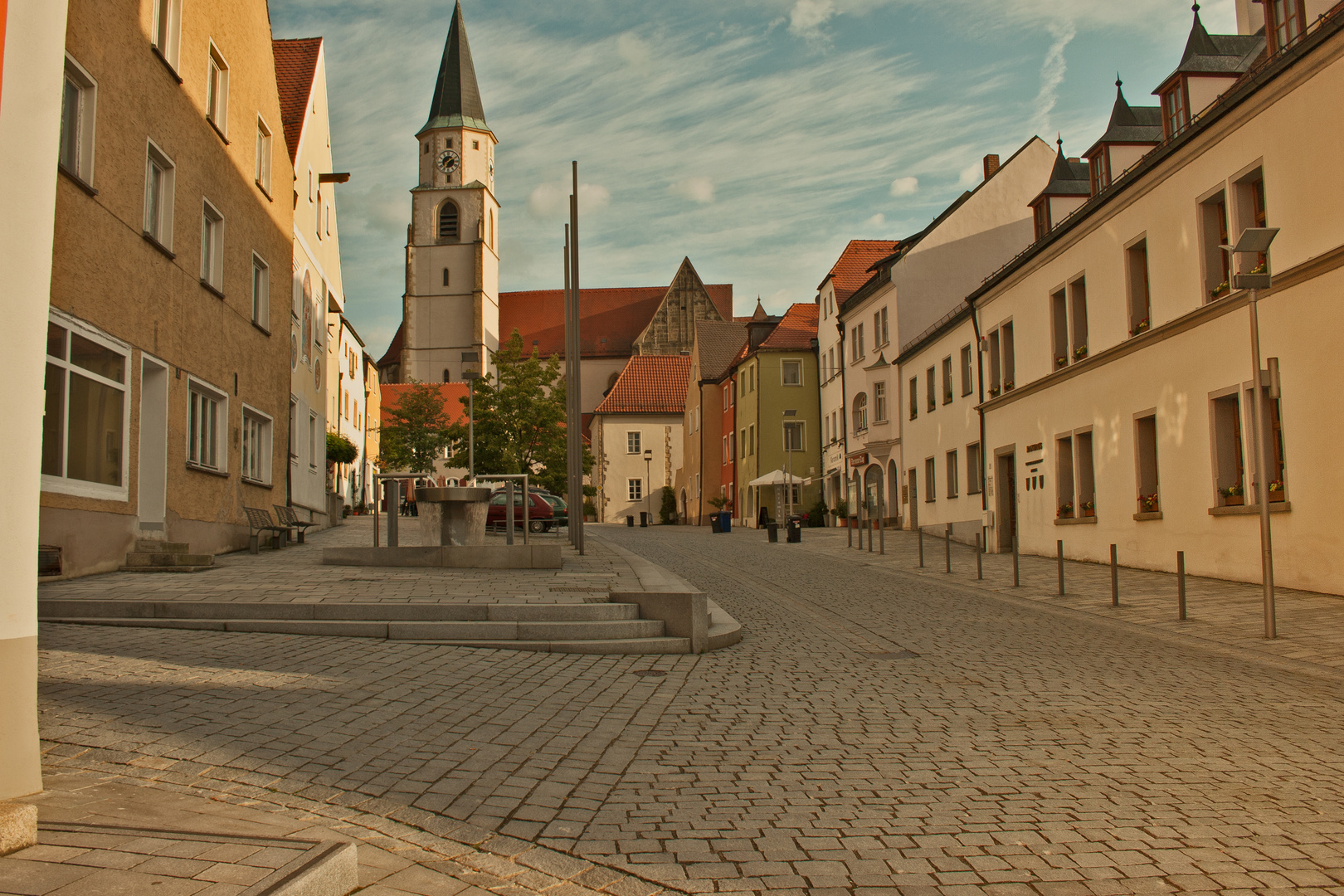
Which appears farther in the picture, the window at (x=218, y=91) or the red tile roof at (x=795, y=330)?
the red tile roof at (x=795, y=330)

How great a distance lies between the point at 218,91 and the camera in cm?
1884

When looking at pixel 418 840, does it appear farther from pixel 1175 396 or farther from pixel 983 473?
pixel 983 473

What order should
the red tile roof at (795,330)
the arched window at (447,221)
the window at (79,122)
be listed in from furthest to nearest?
the arched window at (447,221)
the red tile roof at (795,330)
the window at (79,122)

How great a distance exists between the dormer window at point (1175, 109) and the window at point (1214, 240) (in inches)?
85.1

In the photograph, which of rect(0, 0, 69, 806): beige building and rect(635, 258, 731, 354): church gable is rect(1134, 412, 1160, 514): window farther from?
rect(635, 258, 731, 354): church gable

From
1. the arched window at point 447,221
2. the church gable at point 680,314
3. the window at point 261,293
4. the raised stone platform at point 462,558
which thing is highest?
the arched window at point 447,221

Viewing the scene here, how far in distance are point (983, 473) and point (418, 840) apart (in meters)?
26.6

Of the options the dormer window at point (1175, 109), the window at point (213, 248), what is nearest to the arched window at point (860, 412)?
the dormer window at point (1175, 109)

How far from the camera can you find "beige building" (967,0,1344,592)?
47.2 ft

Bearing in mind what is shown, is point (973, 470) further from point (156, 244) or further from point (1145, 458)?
point (156, 244)

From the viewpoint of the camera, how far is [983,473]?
29250 millimetres

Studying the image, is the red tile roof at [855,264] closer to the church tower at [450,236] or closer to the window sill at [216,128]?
the window sill at [216,128]

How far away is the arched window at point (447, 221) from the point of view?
271 feet

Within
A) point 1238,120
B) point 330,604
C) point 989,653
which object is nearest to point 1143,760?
point 989,653
